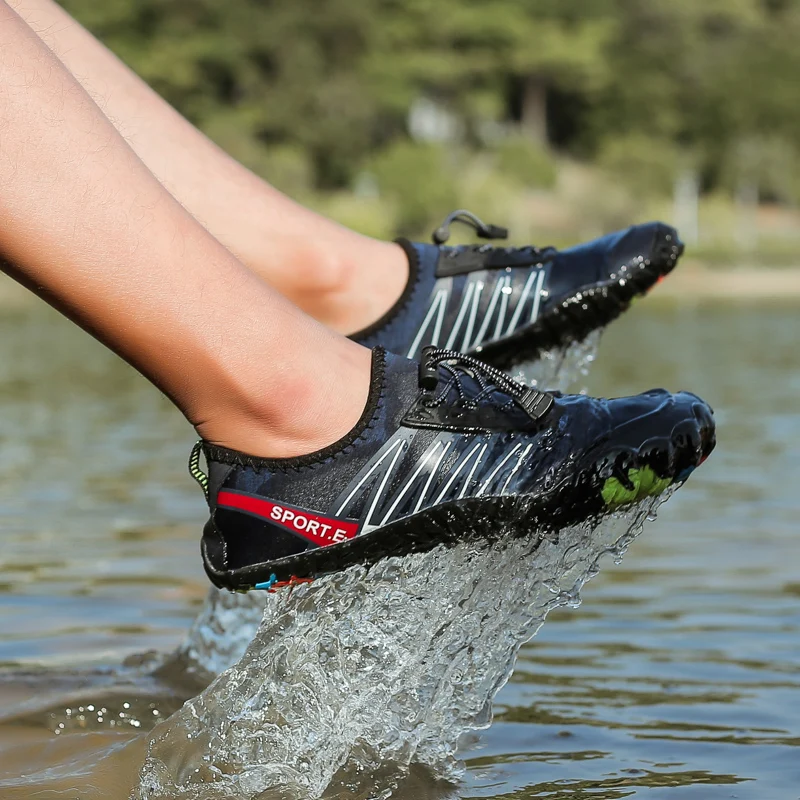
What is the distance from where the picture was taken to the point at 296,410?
5.53ft

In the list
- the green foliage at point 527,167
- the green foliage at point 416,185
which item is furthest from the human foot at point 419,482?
the green foliage at point 527,167

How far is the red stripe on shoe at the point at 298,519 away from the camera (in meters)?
1.71

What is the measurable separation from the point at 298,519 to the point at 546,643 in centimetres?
98

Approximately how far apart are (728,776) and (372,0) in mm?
43168

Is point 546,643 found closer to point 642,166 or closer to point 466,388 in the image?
point 466,388

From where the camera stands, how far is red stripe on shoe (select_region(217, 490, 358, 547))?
1707mm

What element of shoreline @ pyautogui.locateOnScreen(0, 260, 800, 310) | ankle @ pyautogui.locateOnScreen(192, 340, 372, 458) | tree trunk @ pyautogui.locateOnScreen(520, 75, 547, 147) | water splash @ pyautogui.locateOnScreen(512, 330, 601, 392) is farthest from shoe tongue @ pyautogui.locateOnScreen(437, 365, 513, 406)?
tree trunk @ pyautogui.locateOnScreen(520, 75, 547, 147)

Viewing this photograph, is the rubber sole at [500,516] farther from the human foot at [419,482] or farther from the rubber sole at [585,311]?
the rubber sole at [585,311]

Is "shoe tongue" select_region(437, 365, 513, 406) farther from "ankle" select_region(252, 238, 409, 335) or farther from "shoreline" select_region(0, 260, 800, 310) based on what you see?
"shoreline" select_region(0, 260, 800, 310)

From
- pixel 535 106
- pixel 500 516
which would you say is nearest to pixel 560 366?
pixel 500 516

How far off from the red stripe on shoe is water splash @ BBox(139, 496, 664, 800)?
0.07 m

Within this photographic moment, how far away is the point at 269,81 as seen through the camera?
131ft

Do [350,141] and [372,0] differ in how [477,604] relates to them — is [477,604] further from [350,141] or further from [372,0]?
[372,0]

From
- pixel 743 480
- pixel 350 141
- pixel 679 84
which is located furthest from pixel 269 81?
pixel 743 480
